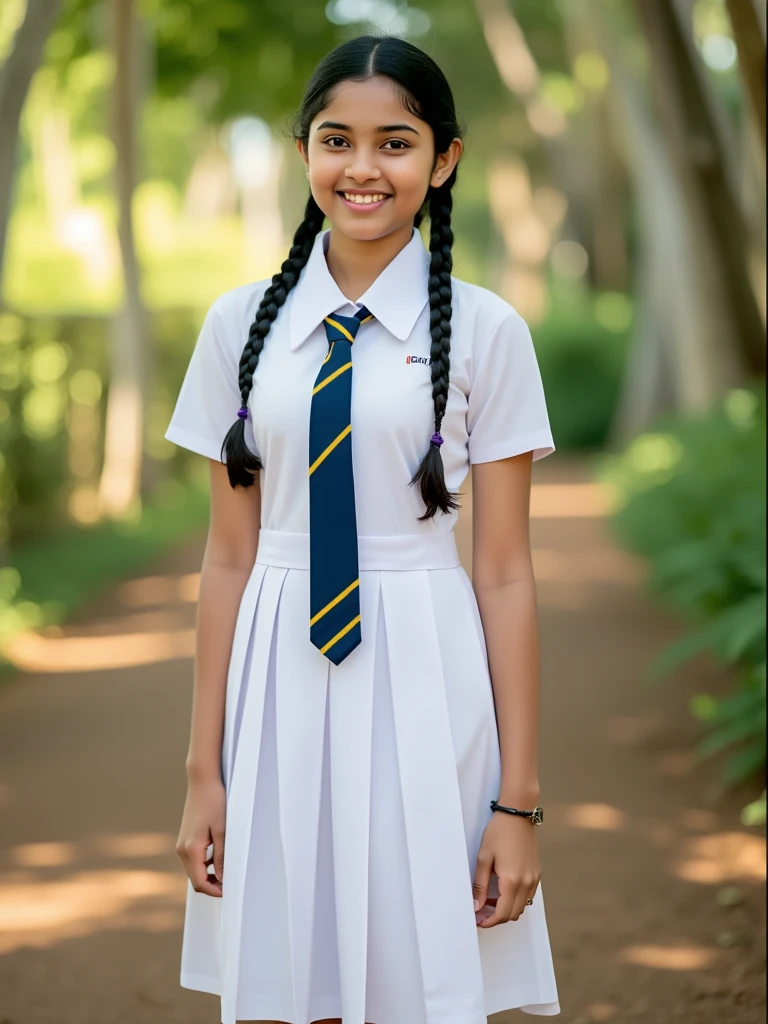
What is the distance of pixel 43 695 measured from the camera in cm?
690

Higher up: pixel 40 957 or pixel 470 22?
pixel 470 22

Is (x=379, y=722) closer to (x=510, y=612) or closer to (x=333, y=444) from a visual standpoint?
(x=510, y=612)

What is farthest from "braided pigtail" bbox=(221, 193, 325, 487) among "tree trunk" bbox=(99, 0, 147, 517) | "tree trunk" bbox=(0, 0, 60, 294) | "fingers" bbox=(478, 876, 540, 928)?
"tree trunk" bbox=(99, 0, 147, 517)

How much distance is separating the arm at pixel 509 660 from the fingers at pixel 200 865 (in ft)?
1.46

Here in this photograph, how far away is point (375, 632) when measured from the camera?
7.37 ft

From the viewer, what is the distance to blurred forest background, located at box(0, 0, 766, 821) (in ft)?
20.8

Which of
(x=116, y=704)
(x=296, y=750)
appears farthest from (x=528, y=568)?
(x=116, y=704)

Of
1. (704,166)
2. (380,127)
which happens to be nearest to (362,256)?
(380,127)

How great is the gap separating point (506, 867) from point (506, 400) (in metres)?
0.75

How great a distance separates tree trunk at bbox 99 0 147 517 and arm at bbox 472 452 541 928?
9757mm

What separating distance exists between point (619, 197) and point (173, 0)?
1478cm

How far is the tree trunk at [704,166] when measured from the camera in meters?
8.22

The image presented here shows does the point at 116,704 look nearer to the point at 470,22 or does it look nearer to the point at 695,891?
the point at 695,891

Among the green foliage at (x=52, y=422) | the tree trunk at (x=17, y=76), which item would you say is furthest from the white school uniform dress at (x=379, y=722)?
the green foliage at (x=52, y=422)
